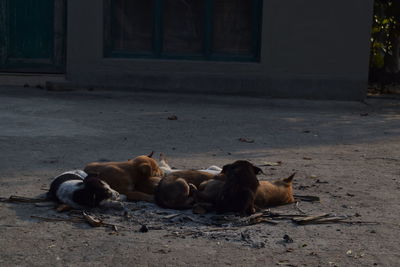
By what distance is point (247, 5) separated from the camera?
14.4 m

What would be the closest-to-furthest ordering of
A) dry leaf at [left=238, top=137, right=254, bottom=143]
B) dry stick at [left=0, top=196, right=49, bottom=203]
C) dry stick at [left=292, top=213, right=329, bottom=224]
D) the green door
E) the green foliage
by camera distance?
dry stick at [left=292, top=213, right=329, bottom=224]
dry stick at [left=0, top=196, right=49, bottom=203]
dry leaf at [left=238, top=137, right=254, bottom=143]
the green door
the green foliage

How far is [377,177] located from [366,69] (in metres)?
6.78

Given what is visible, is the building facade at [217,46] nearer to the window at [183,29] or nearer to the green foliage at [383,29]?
the window at [183,29]

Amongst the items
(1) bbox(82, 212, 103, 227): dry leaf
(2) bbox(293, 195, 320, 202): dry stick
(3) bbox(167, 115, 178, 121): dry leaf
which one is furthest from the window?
(1) bbox(82, 212, 103, 227): dry leaf

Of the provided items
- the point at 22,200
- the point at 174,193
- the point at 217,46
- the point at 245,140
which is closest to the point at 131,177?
the point at 174,193

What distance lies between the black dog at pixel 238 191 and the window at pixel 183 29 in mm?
8673

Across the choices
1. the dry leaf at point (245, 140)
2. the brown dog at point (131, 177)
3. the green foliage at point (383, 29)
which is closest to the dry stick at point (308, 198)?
the brown dog at point (131, 177)

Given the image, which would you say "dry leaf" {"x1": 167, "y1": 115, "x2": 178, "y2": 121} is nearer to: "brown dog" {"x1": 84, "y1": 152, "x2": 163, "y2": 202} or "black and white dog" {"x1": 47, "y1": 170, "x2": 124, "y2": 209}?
"brown dog" {"x1": 84, "y1": 152, "x2": 163, "y2": 202}

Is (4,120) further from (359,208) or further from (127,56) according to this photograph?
(359,208)

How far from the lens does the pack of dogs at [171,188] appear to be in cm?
570

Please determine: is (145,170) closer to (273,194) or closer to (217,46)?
(273,194)

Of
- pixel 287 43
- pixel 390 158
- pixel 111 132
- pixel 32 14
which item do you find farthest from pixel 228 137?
pixel 32 14

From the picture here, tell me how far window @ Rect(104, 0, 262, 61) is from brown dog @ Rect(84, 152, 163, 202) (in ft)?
27.0

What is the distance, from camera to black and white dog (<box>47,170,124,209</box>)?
224 inches
